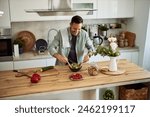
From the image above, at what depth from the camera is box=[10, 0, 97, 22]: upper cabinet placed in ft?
12.5

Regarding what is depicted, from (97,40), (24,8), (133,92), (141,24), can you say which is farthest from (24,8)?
(133,92)

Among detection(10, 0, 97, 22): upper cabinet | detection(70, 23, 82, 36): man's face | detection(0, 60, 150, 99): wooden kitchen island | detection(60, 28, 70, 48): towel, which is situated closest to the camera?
detection(0, 60, 150, 99): wooden kitchen island

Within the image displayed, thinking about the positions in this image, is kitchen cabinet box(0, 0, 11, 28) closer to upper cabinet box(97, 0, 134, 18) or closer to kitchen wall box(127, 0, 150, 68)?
upper cabinet box(97, 0, 134, 18)

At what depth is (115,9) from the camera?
432cm

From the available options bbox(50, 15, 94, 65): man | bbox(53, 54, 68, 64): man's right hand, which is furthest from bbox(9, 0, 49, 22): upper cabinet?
bbox(53, 54, 68, 64): man's right hand

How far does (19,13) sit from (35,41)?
26.4 inches

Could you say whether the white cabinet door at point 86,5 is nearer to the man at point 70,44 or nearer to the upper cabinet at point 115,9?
the upper cabinet at point 115,9

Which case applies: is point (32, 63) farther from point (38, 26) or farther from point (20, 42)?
point (38, 26)

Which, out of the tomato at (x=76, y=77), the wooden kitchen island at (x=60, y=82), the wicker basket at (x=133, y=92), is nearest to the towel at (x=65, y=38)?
the wooden kitchen island at (x=60, y=82)

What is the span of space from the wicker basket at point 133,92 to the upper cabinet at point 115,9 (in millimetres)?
1754

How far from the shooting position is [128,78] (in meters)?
2.66

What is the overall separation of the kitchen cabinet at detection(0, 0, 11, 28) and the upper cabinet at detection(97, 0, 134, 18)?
1.55 meters

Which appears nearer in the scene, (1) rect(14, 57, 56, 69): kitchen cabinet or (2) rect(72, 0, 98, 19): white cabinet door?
(1) rect(14, 57, 56, 69): kitchen cabinet

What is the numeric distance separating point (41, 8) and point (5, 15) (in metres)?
0.59
